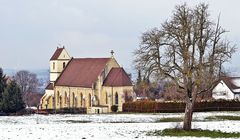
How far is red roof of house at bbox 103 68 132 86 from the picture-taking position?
95.6m

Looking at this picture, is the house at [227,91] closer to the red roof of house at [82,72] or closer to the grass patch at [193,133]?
the red roof of house at [82,72]

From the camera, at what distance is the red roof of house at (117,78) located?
314ft

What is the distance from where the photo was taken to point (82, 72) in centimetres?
10438

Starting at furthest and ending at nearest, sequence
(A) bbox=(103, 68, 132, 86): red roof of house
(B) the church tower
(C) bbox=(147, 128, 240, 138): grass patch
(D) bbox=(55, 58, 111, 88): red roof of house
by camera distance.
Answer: (B) the church tower → (D) bbox=(55, 58, 111, 88): red roof of house → (A) bbox=(103, 68, 132, 86): red roof of house → (C) bbox=(147, 128, 240, 138): grass patch

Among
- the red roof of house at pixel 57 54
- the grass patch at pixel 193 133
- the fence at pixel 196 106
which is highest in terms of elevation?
the red roof of house at pixel 57 54

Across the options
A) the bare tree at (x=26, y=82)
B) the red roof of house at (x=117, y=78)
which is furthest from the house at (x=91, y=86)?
the bare tree at (x=26, y=82)

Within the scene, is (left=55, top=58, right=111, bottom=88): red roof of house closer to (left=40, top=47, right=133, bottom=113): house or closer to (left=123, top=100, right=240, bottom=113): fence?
(left=40, top=47, right=133, bottom=113): house

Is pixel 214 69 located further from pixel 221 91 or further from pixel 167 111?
pixel 221 91

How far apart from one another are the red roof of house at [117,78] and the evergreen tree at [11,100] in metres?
24.5

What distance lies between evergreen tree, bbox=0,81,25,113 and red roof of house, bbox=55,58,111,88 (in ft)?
81.0

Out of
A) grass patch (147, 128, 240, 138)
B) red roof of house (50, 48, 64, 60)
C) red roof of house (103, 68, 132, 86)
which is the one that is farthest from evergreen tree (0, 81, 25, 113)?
grass patch (147, 128, 240, 138)

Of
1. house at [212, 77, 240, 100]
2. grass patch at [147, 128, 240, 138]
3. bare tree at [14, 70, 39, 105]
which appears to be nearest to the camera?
grass patch at [147, 128, 240, 138]

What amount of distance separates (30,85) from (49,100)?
5899 cm

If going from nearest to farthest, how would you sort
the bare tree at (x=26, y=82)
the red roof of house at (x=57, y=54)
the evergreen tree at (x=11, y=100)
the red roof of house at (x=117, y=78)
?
the evergreen tree at (x=11, y=100)
the red roof of house at (x=117, y=78)
the red roof of house at (x=57, y=54)
the bare tree at (x=26, y=82)
